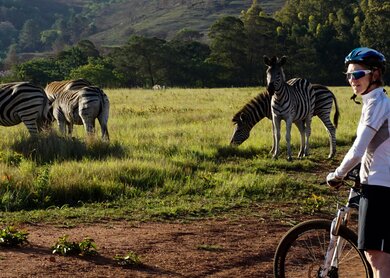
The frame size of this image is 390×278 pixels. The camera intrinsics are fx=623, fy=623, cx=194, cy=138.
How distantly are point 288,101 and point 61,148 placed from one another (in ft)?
15.5

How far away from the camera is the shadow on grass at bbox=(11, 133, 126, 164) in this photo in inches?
452

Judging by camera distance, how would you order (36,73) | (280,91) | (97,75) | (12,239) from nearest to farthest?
(12,239), (280,91), (97,75), (36,73)

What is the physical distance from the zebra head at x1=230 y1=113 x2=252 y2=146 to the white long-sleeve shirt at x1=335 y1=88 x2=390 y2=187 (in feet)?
33.4

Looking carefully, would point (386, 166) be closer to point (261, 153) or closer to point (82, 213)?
point (82, 213)

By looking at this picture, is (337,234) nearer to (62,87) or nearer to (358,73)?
(358,73)

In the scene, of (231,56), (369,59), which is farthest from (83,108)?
(231,56)

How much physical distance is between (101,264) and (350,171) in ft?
8.70

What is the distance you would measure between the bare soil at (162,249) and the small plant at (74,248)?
54 millimetres

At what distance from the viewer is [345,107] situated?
24172 millimetres

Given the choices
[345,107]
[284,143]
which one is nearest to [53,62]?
[345,107]

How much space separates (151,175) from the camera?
10.1 metres

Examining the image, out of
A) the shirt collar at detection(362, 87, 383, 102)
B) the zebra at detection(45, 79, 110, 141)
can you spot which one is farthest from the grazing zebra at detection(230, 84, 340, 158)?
the shirt collar at detection(362, 87, 383, 102)

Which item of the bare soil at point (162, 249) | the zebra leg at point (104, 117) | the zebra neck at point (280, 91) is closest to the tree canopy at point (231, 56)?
the zebra leg at point (104, 117)

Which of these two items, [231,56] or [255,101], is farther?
[231,56]
